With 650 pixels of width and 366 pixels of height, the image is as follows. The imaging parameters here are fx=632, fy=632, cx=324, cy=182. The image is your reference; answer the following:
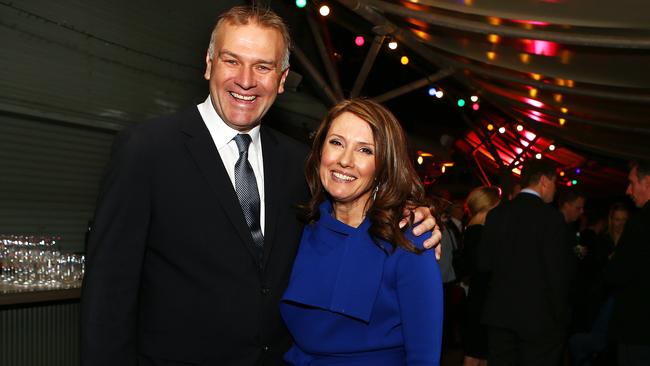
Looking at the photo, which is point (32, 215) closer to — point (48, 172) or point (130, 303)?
point (48, 172)

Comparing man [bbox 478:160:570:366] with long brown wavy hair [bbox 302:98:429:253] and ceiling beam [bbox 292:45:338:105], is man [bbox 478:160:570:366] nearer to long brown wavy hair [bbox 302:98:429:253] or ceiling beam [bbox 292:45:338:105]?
long brown wavy hair [bbox 302:98:429:253]

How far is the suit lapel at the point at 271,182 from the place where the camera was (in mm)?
1982

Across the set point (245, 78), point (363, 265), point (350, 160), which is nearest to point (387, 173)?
point (350, 160)

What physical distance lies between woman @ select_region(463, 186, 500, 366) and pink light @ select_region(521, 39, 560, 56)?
11.0 feet

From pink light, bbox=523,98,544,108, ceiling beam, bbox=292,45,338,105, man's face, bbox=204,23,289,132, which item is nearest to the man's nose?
man's face, bbox=204,23,289,132

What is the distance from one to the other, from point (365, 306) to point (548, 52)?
7.64 m

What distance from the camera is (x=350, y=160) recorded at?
6.66 ft

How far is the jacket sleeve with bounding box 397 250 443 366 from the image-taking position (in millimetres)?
1887

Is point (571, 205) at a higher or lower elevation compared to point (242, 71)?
lower

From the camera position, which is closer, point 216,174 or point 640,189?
point 216,174

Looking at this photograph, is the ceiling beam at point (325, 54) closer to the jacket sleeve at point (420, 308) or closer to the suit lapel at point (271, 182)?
the suit lapel at point (271, 182)

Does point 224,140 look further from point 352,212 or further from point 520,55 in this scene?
point 520,55

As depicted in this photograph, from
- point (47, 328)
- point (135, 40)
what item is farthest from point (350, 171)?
point (135, 40)

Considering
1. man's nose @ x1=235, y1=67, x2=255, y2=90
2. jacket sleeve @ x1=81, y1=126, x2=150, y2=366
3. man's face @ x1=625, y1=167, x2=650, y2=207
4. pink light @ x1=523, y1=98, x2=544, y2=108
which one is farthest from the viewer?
pink light @ x1=523, y1=98, x2=544, y2=108
